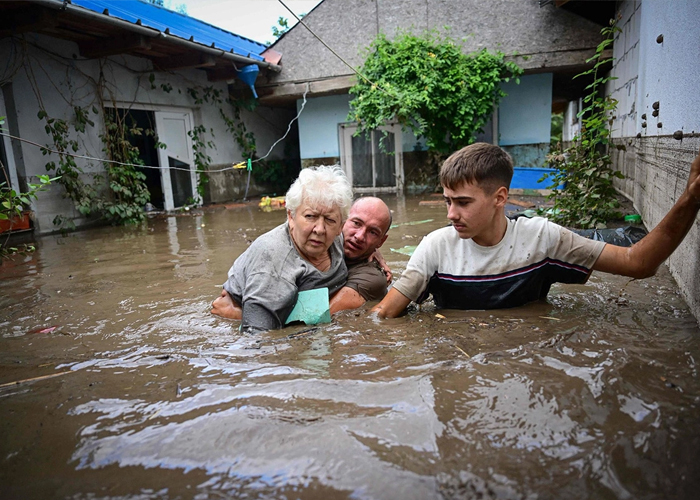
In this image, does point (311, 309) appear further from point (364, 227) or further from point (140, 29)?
point (140, 29)

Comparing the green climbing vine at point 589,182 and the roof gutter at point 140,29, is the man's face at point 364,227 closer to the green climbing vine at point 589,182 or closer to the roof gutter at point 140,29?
the green climbing vine at point 589,182

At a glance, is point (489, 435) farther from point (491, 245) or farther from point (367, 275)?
point (367, 275)

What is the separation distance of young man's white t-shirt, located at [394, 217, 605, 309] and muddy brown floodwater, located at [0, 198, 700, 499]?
133 millimetres

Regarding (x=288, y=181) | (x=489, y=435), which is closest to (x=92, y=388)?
(x=489, y=435)

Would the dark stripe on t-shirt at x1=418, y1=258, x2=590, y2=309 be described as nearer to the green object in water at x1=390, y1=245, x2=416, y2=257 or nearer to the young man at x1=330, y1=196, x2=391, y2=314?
the young man at x1=330, y1=196, x2=391, y2=314

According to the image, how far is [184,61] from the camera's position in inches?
410

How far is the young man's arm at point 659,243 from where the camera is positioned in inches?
79.6

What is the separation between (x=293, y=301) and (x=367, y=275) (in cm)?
64

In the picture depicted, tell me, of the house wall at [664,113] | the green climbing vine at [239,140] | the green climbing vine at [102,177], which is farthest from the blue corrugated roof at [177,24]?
the house wall at [664,113]

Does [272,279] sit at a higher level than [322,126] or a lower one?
lower

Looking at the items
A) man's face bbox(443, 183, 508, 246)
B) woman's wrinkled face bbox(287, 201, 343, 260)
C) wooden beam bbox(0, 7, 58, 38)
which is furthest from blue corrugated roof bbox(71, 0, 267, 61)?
man's face bbox(443, 183, 508, 246)

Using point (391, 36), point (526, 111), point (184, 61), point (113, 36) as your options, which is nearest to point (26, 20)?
point (113, 36)

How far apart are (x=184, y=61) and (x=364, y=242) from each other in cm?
897

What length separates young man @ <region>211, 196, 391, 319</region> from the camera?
3.25 metres
